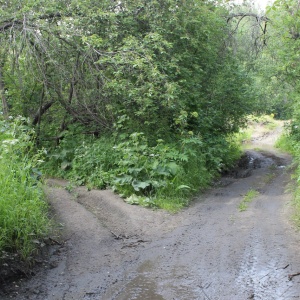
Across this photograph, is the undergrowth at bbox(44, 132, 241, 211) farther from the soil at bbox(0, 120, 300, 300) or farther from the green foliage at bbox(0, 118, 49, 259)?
the green foliage at bbox(0, 118, 49, 259)

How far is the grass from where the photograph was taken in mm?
8441

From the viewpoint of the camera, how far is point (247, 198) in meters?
9.39

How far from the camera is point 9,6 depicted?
10125 millimetres

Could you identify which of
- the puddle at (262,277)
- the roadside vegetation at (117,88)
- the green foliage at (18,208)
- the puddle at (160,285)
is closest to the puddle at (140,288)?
the puddle at (160,285)

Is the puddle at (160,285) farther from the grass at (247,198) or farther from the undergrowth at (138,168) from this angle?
the grass at (247,198)

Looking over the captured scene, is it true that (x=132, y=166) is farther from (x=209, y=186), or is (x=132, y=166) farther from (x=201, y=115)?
(x=201, y=115)

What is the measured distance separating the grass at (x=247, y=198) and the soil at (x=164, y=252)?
0.39ft

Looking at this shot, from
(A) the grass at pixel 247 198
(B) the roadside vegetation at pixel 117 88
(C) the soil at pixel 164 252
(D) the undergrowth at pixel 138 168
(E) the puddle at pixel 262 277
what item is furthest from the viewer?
(B) the roadside vegetation at pixel 117 88

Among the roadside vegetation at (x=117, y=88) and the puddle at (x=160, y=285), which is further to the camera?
the roadside vegetation at (x=117, y=88)

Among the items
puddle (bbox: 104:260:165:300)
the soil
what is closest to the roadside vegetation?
the soil

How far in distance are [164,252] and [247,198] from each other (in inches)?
158

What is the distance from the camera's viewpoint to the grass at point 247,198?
27.7 ft

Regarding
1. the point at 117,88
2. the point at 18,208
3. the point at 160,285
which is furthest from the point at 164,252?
the point at 117,88

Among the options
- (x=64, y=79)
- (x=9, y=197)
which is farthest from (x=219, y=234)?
(x=64, y=79)
